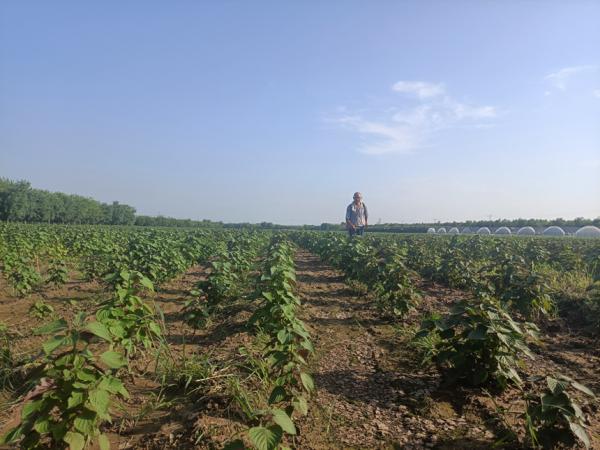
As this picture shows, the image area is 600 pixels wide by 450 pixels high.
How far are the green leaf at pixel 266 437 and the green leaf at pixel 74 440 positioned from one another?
1.10 m

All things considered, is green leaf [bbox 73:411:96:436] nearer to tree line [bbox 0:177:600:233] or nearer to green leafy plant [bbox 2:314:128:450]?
green leafy plant [bbox 2:314:128:450]

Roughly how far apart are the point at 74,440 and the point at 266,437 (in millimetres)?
1215

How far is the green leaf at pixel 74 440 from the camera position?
2045 millimetres

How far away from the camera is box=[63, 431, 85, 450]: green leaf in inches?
80.5

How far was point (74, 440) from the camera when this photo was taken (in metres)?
2.06

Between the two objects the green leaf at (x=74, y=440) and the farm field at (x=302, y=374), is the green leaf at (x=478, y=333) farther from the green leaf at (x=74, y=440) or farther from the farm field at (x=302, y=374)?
the green leaf at (x=74, y=440)

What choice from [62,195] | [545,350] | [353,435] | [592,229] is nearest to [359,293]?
[545,350]

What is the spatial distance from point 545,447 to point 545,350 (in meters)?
2.94

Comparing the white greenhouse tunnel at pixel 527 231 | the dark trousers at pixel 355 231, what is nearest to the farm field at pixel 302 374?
the dark trousers at pixel 355 231

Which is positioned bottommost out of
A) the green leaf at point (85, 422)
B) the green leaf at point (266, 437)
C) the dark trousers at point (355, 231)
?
the green leaf at point (85, 422)

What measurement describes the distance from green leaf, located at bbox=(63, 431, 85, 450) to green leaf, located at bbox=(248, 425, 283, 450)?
3.62ft

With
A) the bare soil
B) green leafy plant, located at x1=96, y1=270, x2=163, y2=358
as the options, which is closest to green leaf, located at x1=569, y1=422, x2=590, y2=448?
the bare soil

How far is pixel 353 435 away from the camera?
2.81m

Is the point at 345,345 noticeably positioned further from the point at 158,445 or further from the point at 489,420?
the point at 158,445
